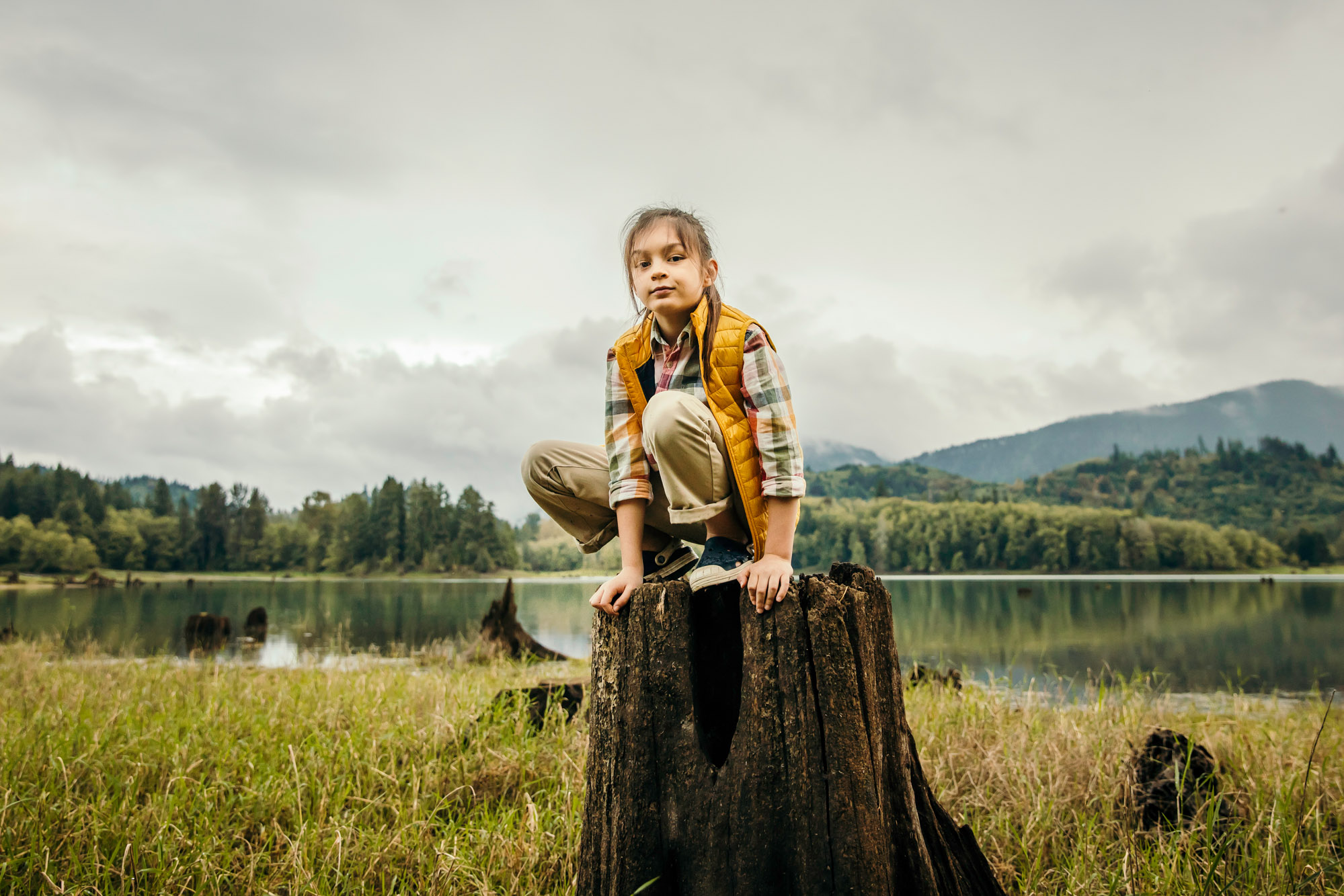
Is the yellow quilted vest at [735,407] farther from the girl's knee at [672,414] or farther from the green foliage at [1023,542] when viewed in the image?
the green foliage at [1023,542]

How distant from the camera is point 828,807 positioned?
7.28ft

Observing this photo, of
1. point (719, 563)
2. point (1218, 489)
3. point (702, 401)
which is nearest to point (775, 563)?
point (719, 563)

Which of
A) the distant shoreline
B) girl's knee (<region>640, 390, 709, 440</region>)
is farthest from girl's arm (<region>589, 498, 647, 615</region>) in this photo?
the distant shoreline

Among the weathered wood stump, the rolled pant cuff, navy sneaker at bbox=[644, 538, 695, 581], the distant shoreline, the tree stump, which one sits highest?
the rolled pant cuff

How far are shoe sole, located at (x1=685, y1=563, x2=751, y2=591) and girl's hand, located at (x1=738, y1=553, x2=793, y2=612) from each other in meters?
0.12

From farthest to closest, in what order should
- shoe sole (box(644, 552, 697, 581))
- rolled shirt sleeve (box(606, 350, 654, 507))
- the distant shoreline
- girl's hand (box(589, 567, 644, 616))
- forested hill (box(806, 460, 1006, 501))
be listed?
forested hill (box(806, 460, 1006, 501)) → the distant shoreline → shoe sole (box(644, 552, 697, 581)) → rolled shirt sleeve (box(606, 350, 654, 507)) → girl's hand (box(589, 567, 644, 616))

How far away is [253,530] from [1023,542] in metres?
99.3

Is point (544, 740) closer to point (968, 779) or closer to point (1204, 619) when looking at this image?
point (968, 779)

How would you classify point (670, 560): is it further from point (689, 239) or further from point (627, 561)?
point (689, 239)

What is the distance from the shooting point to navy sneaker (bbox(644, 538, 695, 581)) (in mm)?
3434

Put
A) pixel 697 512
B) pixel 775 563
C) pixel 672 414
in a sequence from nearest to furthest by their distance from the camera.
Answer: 1. pixel 775 563
2. pixel 672 414
3. pixel 697 512

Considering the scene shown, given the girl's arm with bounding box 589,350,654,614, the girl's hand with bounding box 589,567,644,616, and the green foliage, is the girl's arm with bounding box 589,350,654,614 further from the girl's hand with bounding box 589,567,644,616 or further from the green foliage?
the green foliage

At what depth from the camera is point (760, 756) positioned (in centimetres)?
229

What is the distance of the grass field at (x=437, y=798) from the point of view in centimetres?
319
